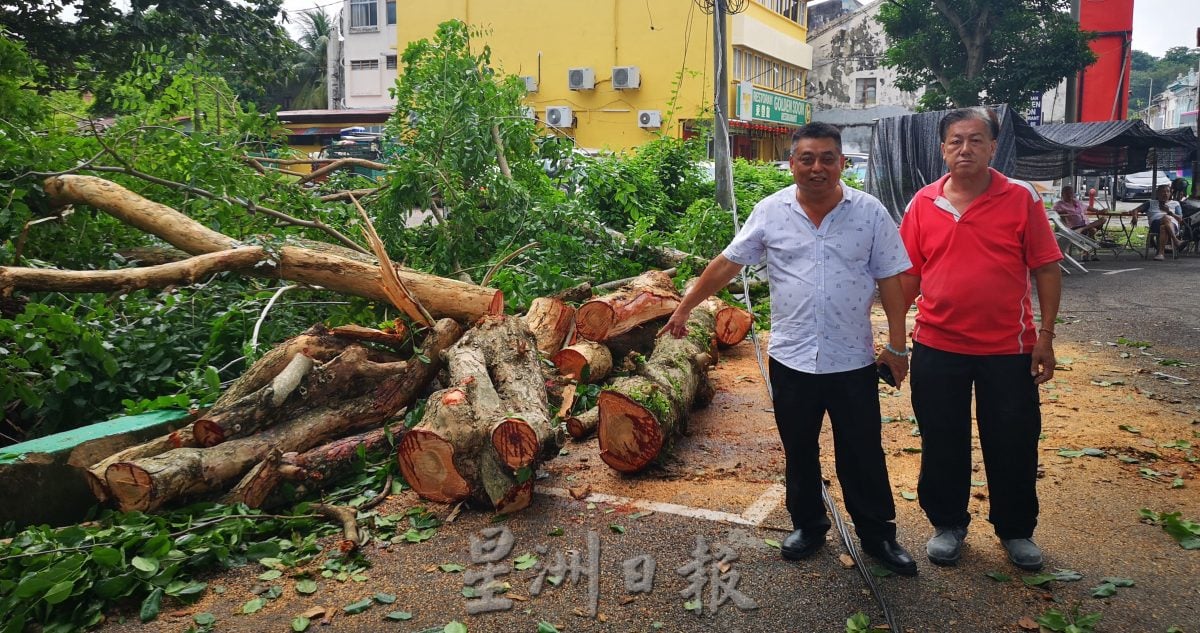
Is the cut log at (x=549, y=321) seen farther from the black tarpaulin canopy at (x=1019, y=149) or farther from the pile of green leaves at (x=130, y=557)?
the black tarpaulin canopy at (x=1019, y=149)

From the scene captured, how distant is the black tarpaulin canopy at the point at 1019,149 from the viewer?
12.9 meters

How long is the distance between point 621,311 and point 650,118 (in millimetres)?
21301

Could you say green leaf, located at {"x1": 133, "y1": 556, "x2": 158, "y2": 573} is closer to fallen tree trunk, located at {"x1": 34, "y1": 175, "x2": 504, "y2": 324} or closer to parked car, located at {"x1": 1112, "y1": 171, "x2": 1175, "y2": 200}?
fallen tree trunk, located at {"x1": 34, "y1": 175, "x2": 504, "y2": 324}

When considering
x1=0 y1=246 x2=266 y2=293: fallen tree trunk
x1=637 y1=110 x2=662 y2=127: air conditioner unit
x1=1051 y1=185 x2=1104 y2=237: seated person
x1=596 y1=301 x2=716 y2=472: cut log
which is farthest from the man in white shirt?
x1=637 y1=110 x2=662 y2=127: air conditioner unit

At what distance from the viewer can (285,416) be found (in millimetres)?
4297

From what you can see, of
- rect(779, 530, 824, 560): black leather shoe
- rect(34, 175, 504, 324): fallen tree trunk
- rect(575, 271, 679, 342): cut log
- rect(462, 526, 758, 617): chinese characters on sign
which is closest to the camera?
rect(462, 526, 758, 617): chinese characters on sign

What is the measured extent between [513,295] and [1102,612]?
14.8 feet

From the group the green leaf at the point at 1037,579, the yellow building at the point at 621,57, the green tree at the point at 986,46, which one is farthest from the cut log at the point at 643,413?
the yellow building at the point at 621,57

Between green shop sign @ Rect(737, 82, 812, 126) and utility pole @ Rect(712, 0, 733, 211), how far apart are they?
17520 mm

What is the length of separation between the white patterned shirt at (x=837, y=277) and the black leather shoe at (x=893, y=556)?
0.68m

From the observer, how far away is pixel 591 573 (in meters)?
3.27

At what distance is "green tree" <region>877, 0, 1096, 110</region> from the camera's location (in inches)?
793

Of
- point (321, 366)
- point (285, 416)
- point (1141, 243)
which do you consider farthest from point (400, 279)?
point (1141, 243)

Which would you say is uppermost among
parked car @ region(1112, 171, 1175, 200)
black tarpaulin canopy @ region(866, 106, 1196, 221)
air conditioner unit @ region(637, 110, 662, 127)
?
air conditioner unit @ region(637, 110, 662, 127)
